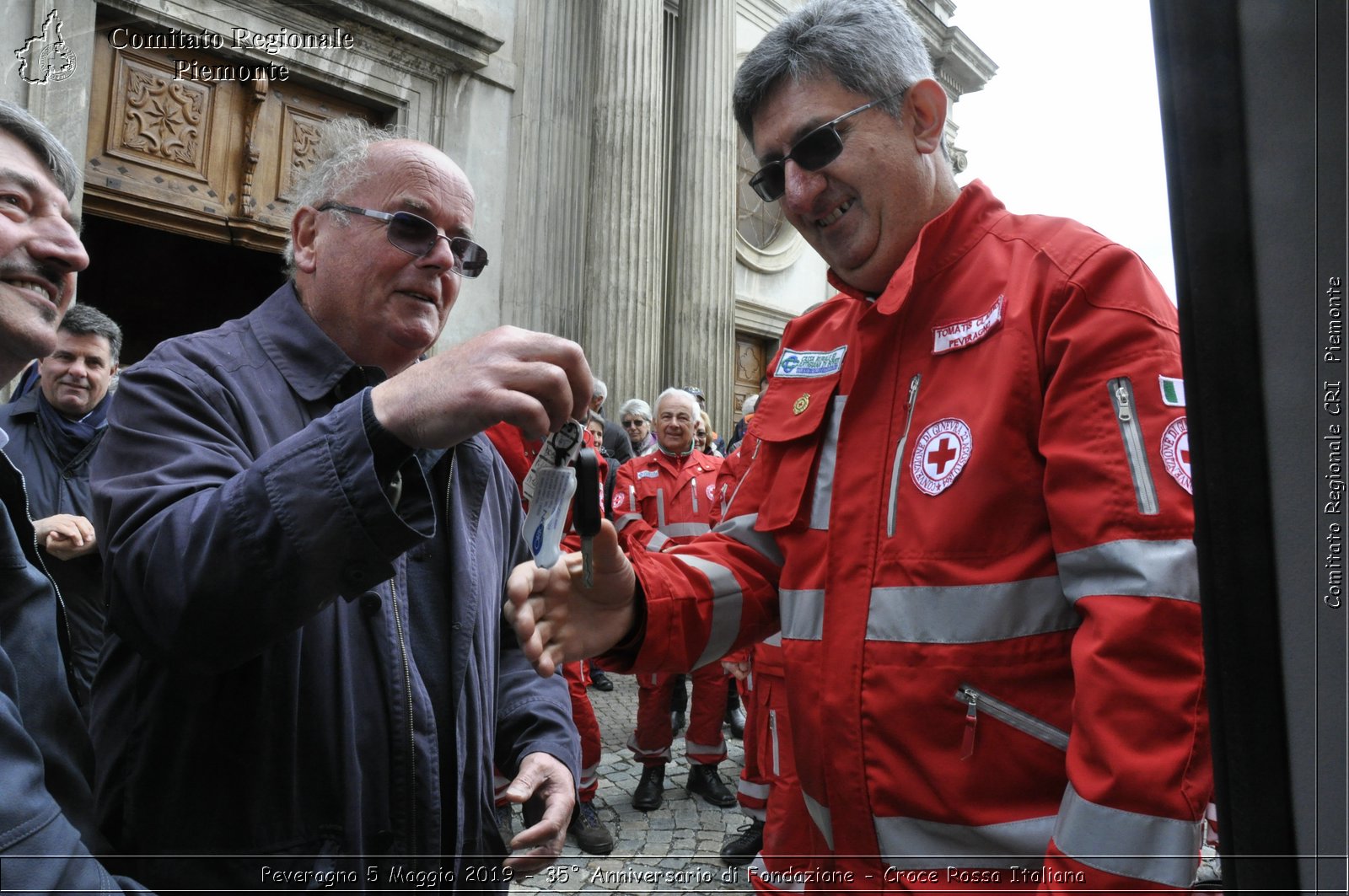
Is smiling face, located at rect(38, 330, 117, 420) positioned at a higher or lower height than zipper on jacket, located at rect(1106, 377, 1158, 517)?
higher

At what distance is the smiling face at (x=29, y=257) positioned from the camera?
135cm

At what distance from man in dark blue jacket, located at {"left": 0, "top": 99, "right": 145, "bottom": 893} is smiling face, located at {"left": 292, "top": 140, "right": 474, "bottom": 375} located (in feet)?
1.49

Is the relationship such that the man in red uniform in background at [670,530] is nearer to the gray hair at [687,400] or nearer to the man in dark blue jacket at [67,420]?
the gray hair at [687,400]

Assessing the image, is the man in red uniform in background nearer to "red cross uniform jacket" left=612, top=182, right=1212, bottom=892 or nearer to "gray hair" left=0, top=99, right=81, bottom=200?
"red cross uniform jacket" left=612, top=182, right=1212, bottom=892

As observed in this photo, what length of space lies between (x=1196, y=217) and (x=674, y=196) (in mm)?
9805

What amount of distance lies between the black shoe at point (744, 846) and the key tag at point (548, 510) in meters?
3.57

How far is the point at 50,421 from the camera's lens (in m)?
3.60

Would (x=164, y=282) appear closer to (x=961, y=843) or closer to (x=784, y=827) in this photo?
(x=784, y=827)

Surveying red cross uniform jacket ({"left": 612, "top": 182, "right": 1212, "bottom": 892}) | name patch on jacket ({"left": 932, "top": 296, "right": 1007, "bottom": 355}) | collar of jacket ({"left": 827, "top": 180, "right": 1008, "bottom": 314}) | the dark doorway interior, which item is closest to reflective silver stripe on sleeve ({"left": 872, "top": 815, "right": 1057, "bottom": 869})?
red cross uniform jacket ({"left": 612, "top": 182, "right": 1212, "bottom": 892})

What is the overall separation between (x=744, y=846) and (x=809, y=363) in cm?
339

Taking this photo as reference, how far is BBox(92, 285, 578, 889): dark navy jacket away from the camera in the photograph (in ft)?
3.85

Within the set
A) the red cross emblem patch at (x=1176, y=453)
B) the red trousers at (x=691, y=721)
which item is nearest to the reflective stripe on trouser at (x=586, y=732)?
the red trousers at (x=691, y=721)

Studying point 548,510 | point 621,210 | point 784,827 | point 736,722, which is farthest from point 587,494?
point 621,210

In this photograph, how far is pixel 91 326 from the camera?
12.3 ft
